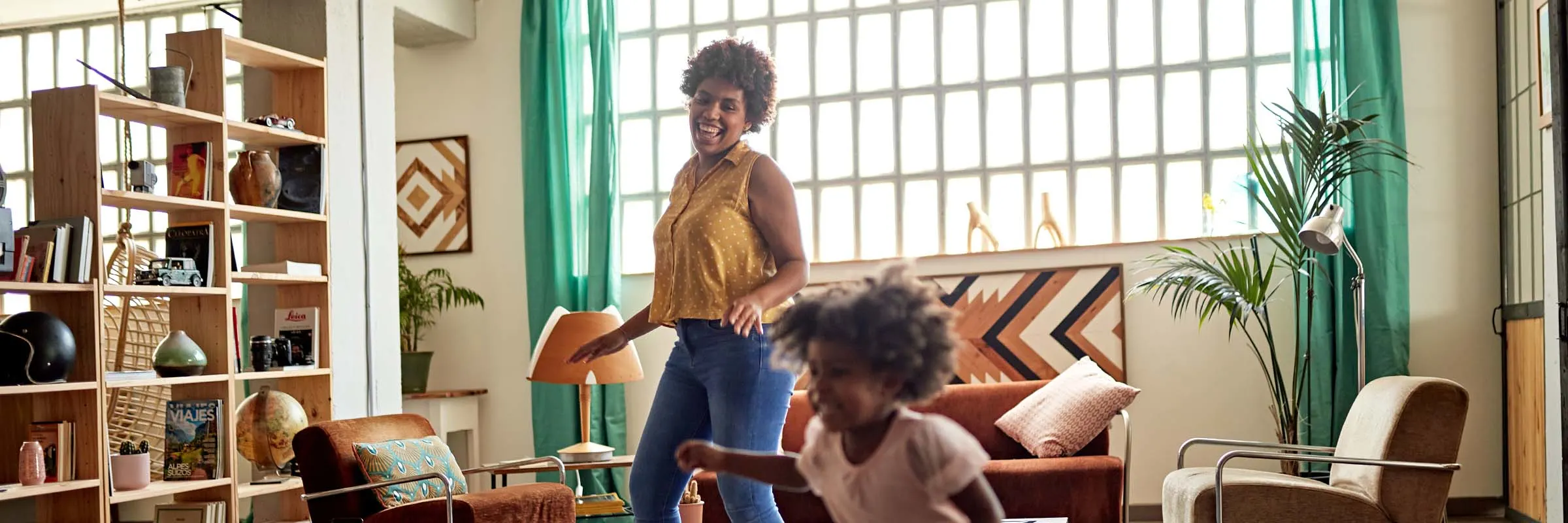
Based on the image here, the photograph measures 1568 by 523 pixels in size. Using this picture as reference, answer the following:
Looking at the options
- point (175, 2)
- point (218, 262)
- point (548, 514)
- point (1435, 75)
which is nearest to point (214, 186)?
point (218, 262)

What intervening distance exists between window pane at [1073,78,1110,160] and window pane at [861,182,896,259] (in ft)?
2.92

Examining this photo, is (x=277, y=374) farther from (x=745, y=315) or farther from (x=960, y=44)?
(x=960, y=44)

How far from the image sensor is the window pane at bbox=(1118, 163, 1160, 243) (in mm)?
5676

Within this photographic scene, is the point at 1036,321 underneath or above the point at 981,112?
underneath

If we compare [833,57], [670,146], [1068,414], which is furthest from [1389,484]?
[670,146]

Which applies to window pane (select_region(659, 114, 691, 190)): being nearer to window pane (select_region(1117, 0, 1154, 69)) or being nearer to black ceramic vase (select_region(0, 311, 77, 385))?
window pane (select_region(1117, 0, 1154, 69))

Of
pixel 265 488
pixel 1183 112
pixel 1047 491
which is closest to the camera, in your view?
pixel 265 488

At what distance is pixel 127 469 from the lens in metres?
3.93

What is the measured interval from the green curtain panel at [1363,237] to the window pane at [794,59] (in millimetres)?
2298

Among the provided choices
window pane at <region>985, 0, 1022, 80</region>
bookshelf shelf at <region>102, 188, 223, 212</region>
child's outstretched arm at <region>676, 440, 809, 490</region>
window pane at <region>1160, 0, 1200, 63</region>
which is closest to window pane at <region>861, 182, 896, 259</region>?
window pane at <region>985, 0, 1022, 80</region>

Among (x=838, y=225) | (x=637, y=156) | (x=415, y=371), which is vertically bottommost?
(x=415, y=371)

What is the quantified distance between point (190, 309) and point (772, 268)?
284 cm

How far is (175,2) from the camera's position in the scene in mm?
6715

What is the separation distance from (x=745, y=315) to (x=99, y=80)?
6.48 metres
